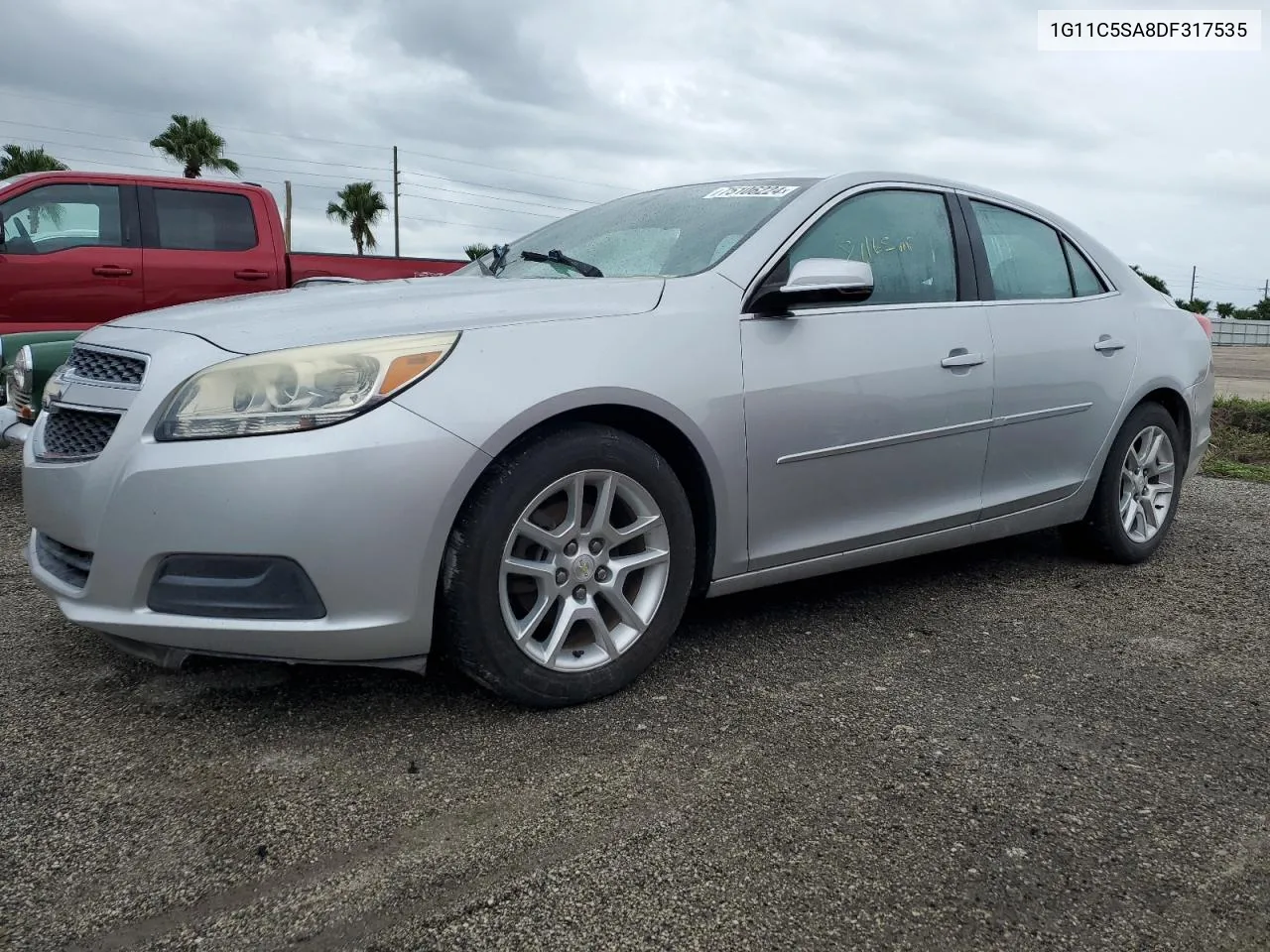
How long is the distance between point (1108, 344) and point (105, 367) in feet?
11.5

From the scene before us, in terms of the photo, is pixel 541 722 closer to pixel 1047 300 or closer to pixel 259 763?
pixel 259 763

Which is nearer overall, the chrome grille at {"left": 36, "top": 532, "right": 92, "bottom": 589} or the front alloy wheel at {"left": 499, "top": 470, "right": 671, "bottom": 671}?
the chrome grille at {"left": 36, "top": 532, "right": 92, "bottom": 589}

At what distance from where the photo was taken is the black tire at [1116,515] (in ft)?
14.1

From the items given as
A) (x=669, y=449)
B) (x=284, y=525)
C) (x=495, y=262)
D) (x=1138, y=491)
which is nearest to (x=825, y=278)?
(x=669, y=449)

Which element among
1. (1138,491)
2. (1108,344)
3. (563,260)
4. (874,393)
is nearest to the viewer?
(874,393)

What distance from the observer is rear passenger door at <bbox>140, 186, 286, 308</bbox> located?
7.57m

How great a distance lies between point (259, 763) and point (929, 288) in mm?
2539

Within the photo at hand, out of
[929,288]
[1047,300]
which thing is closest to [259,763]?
[929,288]

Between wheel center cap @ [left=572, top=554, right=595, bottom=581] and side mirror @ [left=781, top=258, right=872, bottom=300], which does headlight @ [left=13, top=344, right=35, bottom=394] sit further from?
side mirror @ [left=781, top=258, right=872, bottom=300]

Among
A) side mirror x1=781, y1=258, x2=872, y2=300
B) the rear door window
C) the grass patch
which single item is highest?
the rear door window

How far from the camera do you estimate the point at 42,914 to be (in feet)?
6.12

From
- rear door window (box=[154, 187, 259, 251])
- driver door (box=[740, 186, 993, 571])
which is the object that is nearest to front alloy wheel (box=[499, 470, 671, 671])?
driver door (box=[740, 186, 993, 571])

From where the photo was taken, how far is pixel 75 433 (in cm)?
266

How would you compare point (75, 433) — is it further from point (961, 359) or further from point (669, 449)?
point (961, 359)
